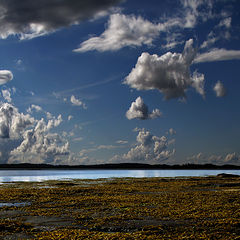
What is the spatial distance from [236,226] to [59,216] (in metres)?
14.2

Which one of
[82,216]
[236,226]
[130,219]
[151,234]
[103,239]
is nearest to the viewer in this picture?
[103,239]

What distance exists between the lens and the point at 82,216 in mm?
24891

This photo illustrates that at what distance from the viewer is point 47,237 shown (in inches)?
686

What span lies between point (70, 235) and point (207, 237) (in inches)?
315

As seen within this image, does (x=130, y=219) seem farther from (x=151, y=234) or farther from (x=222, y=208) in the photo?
(x=222, y=208)

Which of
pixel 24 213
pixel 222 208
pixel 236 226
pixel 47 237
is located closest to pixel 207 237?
pixel 236 226

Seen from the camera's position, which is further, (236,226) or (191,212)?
(191,212)

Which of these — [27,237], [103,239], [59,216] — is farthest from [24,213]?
[103,239]

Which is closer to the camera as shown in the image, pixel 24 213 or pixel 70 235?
pixel 70 235

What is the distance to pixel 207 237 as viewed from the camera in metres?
17.1

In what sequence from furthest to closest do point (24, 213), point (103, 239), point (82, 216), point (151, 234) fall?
point (24, 213), point (82, 216), point (151, 234), point (103, 239)

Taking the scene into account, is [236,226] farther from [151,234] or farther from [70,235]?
[70,235]

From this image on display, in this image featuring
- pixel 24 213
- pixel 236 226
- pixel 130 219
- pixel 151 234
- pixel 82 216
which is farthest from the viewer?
pixel 24 213

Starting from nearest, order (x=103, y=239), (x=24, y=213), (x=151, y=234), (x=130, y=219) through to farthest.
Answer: (x=103, y=239) → (x=151, y=234) → (x=130, y=219) → (x=24, y=213)
